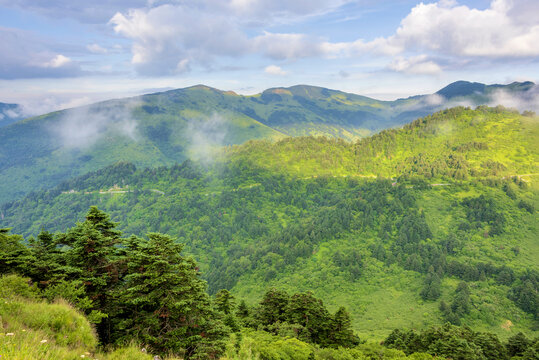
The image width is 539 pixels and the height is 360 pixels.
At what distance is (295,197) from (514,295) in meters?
118

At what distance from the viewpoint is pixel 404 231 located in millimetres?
130625

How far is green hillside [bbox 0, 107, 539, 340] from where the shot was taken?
96562 mm

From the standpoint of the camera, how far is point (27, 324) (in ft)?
37.9

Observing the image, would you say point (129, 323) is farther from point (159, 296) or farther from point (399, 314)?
point (399, 314)

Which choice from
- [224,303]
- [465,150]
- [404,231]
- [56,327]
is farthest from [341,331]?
[465,150]

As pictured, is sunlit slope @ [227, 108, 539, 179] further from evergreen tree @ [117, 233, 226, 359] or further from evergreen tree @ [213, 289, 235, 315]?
evergreen tree @ [117, 233, 226, 359]

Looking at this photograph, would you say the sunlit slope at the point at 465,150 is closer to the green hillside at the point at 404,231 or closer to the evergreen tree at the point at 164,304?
the green hillside at the point at 404,231

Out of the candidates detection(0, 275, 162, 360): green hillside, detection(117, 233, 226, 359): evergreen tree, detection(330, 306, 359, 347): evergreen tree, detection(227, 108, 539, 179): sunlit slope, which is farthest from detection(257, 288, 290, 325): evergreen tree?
detection(227, 108, 539, 179): sunlit slope

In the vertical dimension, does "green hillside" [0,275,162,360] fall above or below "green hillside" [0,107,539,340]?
A: above

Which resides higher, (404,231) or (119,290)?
(119,290)

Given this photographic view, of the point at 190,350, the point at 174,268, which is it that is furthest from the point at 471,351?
the point at 174,268

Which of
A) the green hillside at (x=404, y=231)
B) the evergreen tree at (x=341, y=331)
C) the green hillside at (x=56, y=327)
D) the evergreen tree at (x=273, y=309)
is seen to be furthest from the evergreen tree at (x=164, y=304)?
the green hillside at (x=404, y=231)

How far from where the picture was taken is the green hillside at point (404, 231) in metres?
96.6

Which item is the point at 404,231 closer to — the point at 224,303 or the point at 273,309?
the point at 273,309
